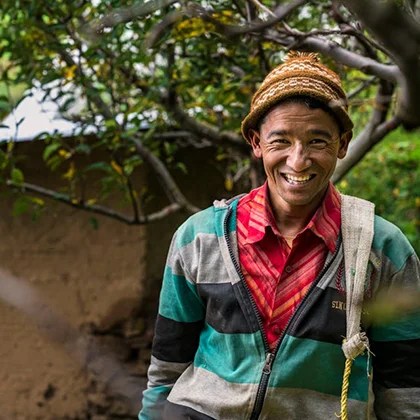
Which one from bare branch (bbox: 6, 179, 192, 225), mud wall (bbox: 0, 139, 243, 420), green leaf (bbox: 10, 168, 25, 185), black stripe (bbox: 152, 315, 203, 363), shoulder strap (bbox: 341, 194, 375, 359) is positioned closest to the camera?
shoulder strap (bbox: 341, 194, 375, 359)

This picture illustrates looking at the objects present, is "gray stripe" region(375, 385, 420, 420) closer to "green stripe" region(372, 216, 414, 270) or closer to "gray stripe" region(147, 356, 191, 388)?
"green stripe" region(372, 216, 414, 270)

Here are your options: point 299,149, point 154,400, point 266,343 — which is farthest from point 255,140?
point 154,400

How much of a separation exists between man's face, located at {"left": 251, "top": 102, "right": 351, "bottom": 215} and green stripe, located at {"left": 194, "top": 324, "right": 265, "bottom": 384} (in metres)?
0.37

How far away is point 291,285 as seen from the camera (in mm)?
1770

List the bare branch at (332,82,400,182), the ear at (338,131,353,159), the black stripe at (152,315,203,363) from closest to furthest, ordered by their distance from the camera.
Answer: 1. the ear at (338,131,353,159)
2. the black stripe at (152,315,203,363)
3. the bare branch at (332,82,400,182)

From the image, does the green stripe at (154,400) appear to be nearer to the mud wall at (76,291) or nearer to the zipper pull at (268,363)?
the zipper pull at (268,363)

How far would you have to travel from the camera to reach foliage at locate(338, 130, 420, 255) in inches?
212

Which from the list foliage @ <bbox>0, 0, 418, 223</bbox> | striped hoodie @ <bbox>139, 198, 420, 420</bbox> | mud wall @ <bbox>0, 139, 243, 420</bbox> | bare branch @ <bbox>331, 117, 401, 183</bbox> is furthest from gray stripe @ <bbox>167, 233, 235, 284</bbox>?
mud wall @ <bbox>0, 139, 243, 420</bbox>

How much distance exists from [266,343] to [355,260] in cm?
30

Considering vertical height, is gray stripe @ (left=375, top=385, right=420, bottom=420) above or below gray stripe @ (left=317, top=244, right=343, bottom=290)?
below

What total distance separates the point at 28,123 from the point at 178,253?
217 cm

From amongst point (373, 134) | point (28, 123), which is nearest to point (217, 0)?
point (373, 134)

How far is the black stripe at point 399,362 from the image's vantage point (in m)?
1.78

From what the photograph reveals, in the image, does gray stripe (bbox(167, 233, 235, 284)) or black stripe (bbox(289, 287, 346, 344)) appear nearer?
black stripe (bbox(289, 287, 346, 344))
